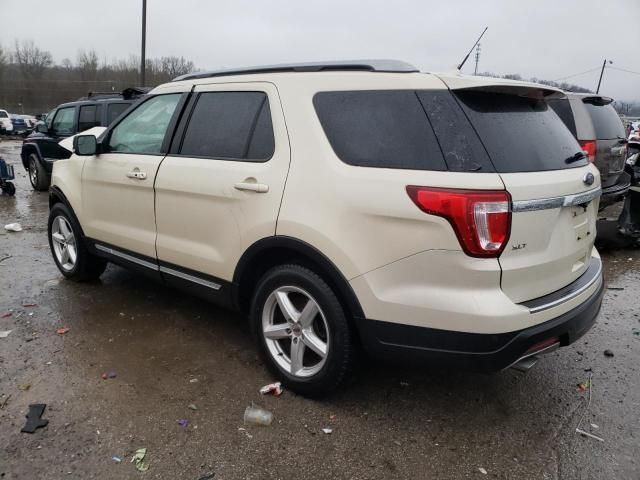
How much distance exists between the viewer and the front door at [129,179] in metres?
3.71

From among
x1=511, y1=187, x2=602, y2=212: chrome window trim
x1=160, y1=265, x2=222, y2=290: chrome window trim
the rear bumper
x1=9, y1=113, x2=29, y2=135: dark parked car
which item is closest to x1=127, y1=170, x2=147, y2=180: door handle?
x1=160, y1=265, x2=222, y2=290: chrome window trim

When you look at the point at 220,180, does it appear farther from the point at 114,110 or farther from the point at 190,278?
the point at 114,110

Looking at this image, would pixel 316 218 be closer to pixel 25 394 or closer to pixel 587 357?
pixel 25 394

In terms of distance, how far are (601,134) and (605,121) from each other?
12.5 inches

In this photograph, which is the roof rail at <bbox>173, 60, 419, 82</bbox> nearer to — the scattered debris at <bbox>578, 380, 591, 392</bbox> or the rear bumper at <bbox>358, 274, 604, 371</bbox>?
Answer: the rear bumper at <bbox>358, 274, 604, 371</bbox>

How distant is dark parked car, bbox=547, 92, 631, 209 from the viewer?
18.8 ft

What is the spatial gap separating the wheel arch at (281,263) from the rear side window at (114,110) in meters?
7.75

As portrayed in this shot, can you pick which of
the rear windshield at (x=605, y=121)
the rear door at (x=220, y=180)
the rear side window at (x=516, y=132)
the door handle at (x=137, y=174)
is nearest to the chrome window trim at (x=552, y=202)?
the rear side window at (x=516, y=132)

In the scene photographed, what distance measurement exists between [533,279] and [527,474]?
3.11 ft

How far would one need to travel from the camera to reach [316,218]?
2.60 meters

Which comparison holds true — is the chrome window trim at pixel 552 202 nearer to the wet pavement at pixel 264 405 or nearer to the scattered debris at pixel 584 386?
the wet pavement at pixel 264 405

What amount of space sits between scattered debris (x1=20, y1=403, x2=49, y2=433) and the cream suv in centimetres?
117

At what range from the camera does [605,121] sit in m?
6.30

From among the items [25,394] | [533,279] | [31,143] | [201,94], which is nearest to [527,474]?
[533,279]
